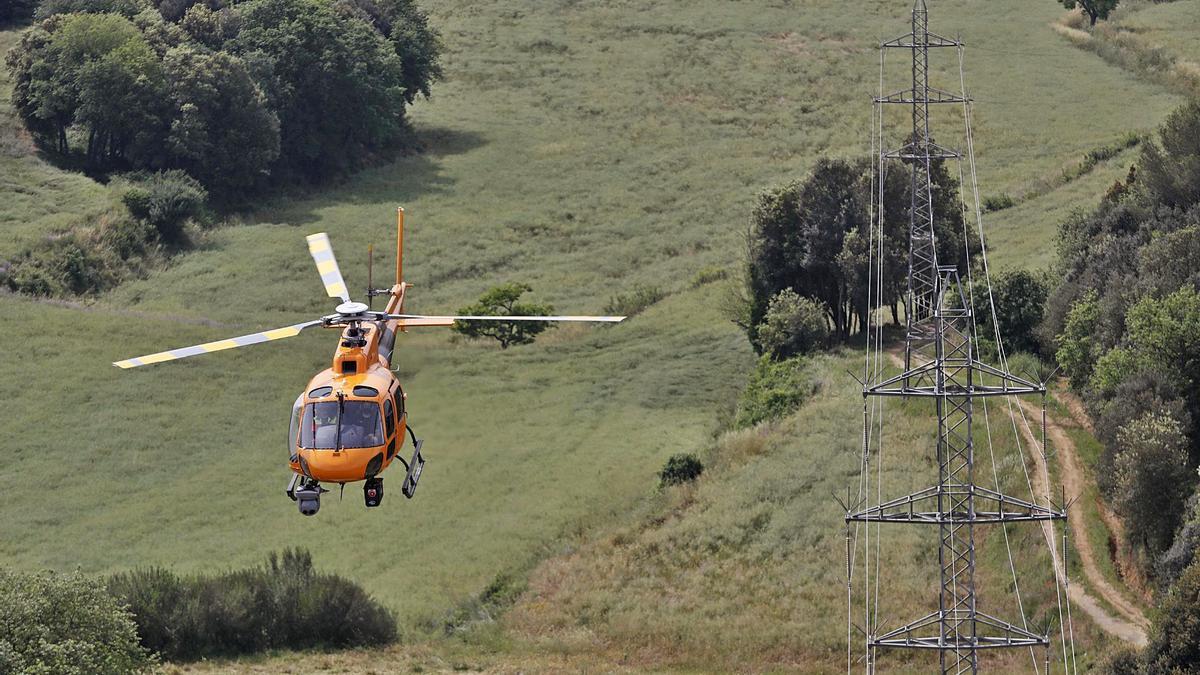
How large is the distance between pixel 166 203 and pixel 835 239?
50788mm

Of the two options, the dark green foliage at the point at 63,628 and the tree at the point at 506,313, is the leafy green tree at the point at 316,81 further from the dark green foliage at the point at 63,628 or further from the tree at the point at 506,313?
the dark green foliage at the point at 63,628

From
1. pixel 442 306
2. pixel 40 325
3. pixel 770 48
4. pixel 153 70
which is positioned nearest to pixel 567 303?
pixel 442 306

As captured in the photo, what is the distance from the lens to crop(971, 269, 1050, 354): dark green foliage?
94.6 m

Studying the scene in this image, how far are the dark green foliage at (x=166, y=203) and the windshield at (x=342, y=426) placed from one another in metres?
83.1

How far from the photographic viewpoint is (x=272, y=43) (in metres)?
146

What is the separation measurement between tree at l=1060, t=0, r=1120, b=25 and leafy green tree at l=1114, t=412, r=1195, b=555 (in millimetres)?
101126

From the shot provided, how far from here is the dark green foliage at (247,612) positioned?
77.7m

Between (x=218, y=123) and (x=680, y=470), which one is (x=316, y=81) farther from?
(x=680, y=470)

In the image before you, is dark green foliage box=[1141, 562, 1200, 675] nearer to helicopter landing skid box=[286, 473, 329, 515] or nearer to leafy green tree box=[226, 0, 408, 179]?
helicopter landing skid box=[286, 473, 329, 515]

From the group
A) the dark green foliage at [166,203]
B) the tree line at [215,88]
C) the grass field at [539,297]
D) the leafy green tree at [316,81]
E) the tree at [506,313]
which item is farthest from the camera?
the leafy green tree at [316,81]

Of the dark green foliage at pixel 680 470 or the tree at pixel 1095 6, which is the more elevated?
the tree at pixel 1095 6

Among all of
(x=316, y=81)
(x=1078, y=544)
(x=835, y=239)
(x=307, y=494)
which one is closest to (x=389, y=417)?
(x=307, y=494)

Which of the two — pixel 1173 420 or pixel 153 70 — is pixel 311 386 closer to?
pixel 1173 420

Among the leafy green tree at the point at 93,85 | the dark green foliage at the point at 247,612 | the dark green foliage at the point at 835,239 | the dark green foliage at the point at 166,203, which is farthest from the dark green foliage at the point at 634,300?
the leafy green tree at the point at 93,85
